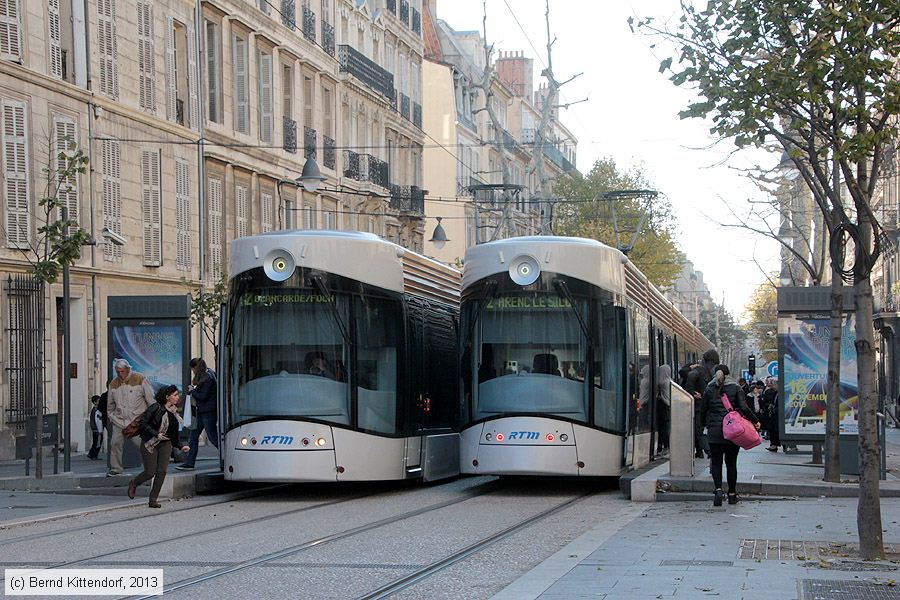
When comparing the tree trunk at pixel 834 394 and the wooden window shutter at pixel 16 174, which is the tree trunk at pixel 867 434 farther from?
the wooden window shutter at pixel 16 174

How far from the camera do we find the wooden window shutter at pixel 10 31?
1057 inches

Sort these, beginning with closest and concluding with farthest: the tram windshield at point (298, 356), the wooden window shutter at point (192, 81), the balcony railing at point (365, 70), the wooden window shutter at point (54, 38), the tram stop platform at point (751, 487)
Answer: the tram stop platform at point (751, 487) < the tram windshield at point (298, 356) < the wooden window shutter at point (54, 38) < the wooden window shutter at point (192, 81) < the balcony railing at point (365, 70)

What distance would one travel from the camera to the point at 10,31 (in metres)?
27.0

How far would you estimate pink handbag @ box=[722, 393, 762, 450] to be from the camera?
50.7 feet

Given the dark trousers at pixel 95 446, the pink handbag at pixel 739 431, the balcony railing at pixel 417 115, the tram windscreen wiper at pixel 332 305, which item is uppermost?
the balcony railing at pixel 417 115

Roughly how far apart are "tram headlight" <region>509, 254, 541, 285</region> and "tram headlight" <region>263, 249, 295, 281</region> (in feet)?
9.01

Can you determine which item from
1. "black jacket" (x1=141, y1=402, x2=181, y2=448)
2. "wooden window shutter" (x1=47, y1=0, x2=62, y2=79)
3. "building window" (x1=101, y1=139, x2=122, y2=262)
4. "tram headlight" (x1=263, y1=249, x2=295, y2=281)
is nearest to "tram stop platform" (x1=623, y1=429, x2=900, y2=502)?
"tram headlight" (x1=263, y1=249, x2=295, y2=281)

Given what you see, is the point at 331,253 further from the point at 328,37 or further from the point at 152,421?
the point at 328,37

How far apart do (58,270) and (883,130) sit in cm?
1230

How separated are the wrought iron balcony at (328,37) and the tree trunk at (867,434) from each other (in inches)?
1372

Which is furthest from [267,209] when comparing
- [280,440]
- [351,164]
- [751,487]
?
[751,487]

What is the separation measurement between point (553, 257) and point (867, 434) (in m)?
6.91

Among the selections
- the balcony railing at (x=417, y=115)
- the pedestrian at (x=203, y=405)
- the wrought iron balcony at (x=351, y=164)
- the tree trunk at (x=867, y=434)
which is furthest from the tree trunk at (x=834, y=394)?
the balcony railing at (x=417, y=115)

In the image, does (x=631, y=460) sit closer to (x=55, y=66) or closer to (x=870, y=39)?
(x=870, y=39)
